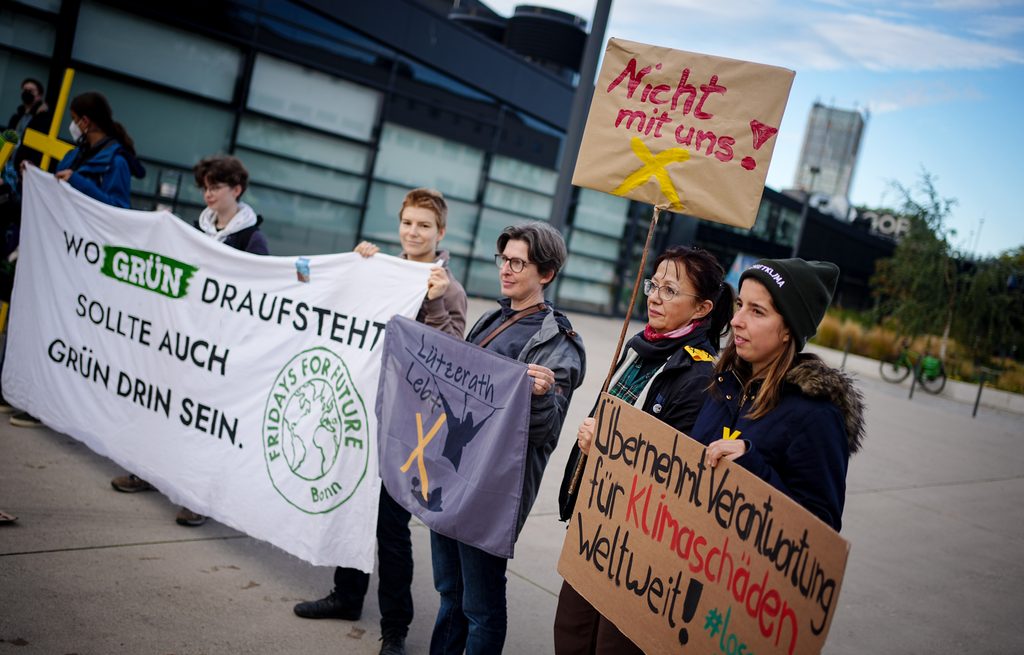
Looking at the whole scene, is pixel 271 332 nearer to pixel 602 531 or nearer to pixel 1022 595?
pixel 602 531

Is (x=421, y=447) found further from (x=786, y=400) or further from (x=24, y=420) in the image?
(x=24, y=420)

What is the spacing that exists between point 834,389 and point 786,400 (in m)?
0.13

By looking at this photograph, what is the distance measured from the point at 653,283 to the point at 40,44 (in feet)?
35.5

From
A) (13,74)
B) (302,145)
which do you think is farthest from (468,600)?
(302,145)

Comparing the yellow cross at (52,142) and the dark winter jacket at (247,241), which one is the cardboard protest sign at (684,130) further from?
the yellow cross at (52,142)

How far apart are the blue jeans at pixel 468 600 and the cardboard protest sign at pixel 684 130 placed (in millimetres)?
1427

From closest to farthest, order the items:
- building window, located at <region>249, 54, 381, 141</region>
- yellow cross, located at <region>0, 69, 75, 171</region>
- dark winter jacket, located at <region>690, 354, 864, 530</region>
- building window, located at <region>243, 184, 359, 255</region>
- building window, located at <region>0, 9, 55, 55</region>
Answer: dark winter jacket, located at <region>690, 354, 864, 530</region>
yellow cross, located at <region>0, 69, 75, 171</region>
building window, located at <region>0, 9, 55, 55</region>
building window, located at <region>249, 54, 381, 141</region>
building window, located at <region>243, 184, 359, 255</region>

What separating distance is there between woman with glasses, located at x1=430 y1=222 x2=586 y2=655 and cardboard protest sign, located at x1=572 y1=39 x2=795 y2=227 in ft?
1.15

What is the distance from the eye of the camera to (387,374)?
3.51 m

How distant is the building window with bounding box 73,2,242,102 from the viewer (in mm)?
11125

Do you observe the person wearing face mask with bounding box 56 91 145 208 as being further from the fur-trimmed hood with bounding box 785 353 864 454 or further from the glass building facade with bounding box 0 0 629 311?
the glass building facade with bounding box 0 0 629 311

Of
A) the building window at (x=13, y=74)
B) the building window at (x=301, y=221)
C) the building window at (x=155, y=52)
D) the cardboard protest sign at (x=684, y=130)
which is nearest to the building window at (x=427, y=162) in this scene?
the building window at (x=301, y=221)

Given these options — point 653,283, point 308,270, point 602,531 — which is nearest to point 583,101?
point 308,270

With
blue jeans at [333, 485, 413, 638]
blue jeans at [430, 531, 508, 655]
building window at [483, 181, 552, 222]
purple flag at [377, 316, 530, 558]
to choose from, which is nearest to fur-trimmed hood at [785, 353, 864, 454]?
purple flag at [377, 316, 530, 558]
